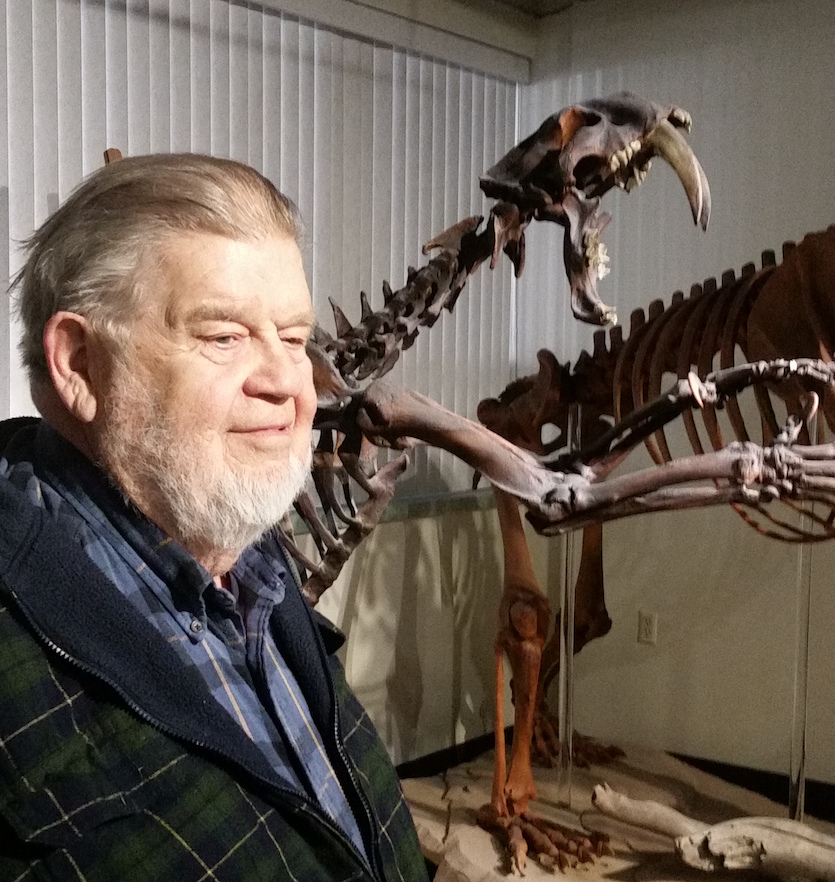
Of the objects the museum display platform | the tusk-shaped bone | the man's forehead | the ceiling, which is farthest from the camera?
the ceiling

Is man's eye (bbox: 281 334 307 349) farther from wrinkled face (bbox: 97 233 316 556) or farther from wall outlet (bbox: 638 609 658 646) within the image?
wall outlet (bbox: 638 609 658 646)

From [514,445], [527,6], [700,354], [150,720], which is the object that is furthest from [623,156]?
[527,6]

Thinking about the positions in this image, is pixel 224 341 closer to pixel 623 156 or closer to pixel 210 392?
pixel 210 392

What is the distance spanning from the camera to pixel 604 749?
11.5 ft

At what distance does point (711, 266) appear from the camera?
3293 millimetres

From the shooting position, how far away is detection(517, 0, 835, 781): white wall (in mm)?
3127

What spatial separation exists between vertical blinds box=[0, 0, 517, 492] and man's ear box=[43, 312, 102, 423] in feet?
5.32

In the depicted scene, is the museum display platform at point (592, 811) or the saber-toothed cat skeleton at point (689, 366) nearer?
the saber-toothed cat skeleton at point (689, 366)

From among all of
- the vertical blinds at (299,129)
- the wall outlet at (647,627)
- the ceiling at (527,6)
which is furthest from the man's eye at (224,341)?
the ceiling at (527,6)

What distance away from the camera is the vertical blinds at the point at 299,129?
2459 millimetres

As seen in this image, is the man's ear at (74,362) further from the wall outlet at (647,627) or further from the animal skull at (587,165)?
the wall outlet at (647,627)

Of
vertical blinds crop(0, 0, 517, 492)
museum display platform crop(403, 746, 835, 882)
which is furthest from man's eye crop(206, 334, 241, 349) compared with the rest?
museum display platform crop(403, 746, 835, 882)

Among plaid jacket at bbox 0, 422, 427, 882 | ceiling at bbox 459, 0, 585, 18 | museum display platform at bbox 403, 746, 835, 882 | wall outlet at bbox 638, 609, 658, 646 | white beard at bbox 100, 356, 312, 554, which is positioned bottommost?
museum display platform at bbox 403, 746, 835, 882

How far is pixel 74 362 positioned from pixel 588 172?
1.36 meters
